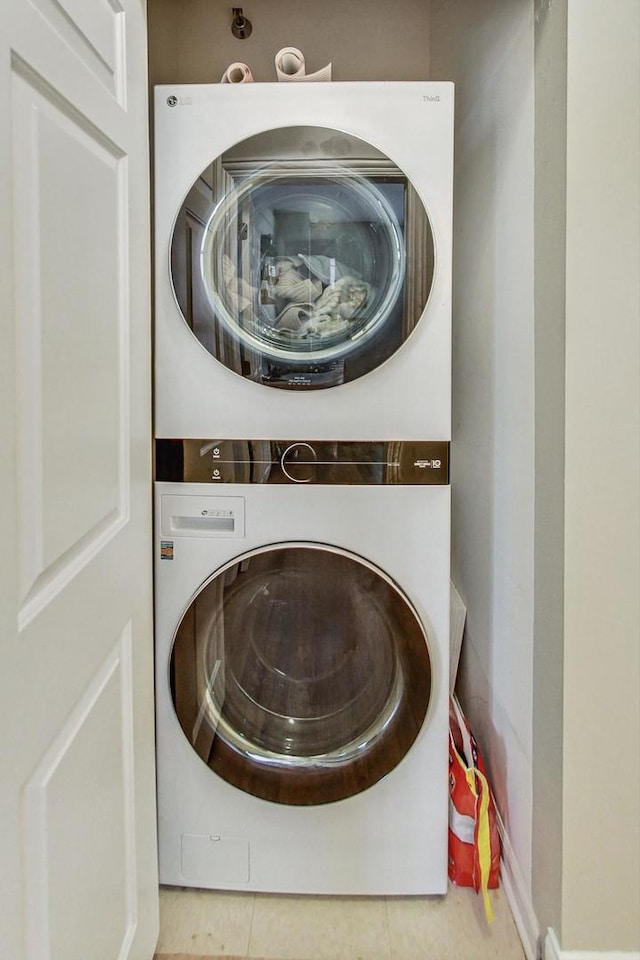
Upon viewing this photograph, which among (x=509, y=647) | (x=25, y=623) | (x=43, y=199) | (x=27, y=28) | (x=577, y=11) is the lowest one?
(x=509, y=647)

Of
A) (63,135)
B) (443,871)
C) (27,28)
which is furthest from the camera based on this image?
(443,871)

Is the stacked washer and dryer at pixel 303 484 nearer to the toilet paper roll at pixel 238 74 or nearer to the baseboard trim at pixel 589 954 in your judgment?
the toilet paper roll at pixel 238 74

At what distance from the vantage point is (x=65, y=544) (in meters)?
0.78

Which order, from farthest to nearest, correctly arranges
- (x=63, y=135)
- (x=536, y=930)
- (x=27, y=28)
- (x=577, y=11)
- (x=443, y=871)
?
(x=443, y=871)
(x=536, y=930)
(x=577, y=11)
(x=63, y=135)
(x=27, y=28)

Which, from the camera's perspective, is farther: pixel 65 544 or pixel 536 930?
pixel 536 930

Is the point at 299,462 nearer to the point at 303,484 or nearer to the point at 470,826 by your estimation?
the point at 303,484

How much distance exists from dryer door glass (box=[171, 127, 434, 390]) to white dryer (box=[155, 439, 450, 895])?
196 mm

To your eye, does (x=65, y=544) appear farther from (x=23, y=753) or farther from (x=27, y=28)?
(x=27, y=28)

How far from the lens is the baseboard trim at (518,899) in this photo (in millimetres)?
1225

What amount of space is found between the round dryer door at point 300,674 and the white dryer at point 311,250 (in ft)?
1.07

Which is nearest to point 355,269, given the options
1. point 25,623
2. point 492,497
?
point 492,497

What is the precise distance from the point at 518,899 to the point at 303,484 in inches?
39.6

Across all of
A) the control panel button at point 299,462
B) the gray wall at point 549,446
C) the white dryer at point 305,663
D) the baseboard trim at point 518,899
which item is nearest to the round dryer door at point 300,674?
the white dryer at point 305,663

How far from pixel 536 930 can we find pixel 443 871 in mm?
205
